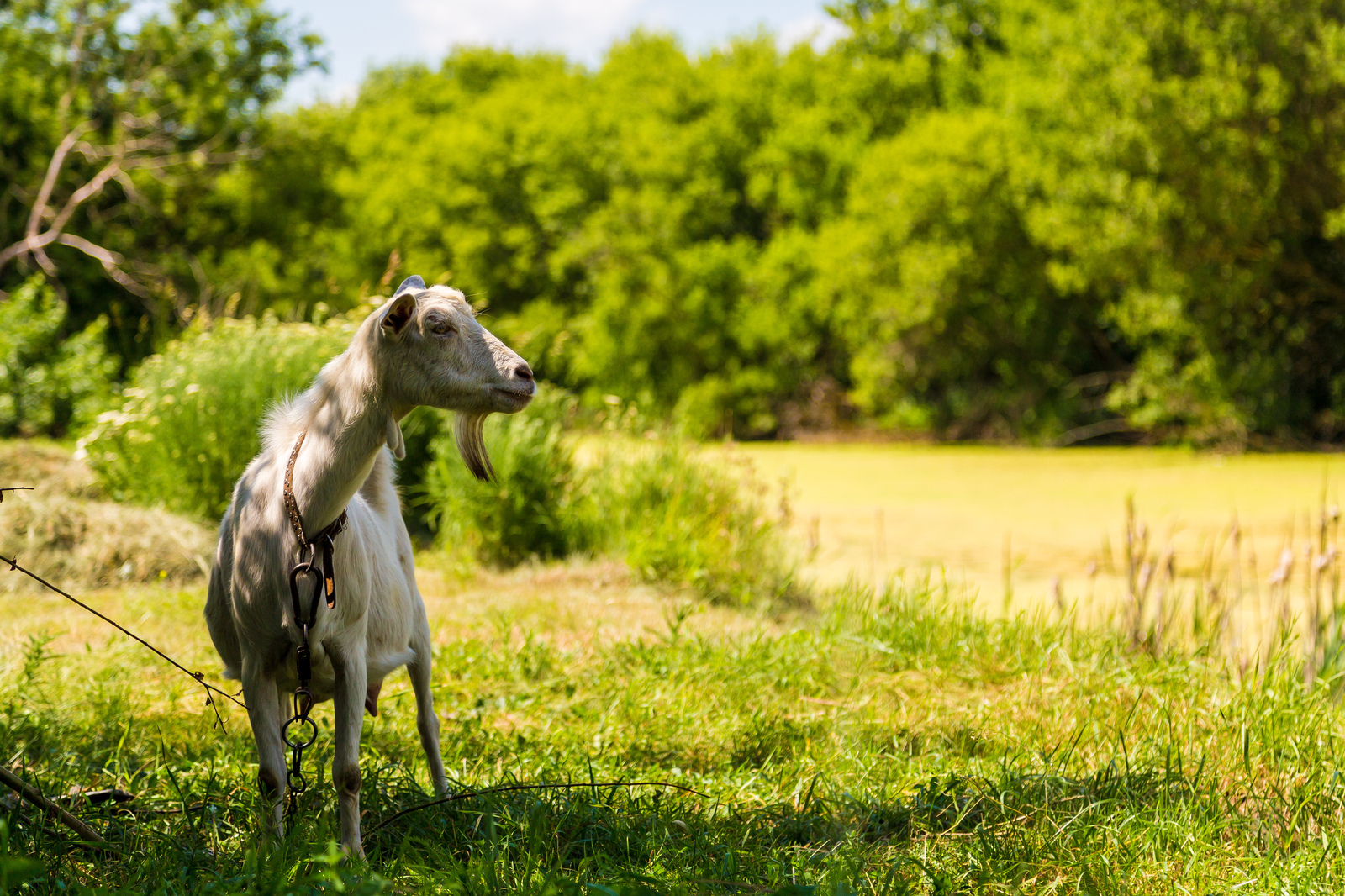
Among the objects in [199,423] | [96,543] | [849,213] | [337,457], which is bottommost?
[96,543]

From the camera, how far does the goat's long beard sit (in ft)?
8.03

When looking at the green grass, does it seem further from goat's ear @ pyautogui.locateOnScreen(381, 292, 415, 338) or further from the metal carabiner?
goat's ear @ pyautogui.locateOnScreen(381, 292, 415, 338)

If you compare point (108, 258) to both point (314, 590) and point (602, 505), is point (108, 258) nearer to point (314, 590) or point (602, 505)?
point (602, 505)

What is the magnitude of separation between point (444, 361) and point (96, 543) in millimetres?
4610

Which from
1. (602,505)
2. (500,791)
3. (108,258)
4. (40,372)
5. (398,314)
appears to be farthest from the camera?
(108,258)

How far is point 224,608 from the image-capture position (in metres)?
2.65

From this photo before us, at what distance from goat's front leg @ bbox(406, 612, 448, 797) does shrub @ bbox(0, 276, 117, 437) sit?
8.05m

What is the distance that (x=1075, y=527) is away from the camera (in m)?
9.48

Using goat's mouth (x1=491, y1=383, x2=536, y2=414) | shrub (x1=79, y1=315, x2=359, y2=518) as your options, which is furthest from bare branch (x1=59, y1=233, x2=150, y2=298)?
goat's mouth (x1=491, y1=383, x2=536, y2=414)

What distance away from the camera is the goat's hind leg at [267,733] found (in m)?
2.47

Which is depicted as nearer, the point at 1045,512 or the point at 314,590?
the point at 314,590

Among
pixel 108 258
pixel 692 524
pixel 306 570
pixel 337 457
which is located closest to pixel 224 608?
pixel 306 570

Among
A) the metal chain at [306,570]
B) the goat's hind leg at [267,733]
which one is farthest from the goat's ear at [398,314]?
the goat's hind leg at [267,733]

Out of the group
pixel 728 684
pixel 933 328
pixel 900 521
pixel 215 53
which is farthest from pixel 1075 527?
pixel 215 53
